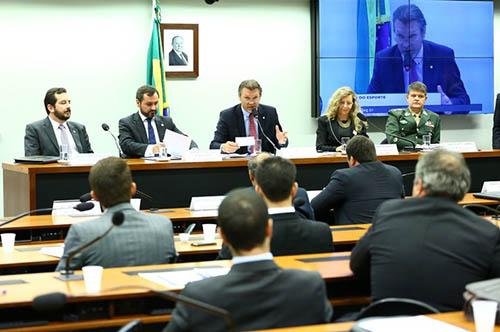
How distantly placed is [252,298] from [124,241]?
4.90ft

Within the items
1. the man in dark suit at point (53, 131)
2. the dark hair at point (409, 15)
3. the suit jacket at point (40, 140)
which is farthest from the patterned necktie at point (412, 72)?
the suit jacket at point (40, 140)

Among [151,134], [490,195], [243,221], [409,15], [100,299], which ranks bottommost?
[100,299]

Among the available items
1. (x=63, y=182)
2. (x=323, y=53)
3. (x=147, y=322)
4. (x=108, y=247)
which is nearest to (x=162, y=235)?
(x=108, y=247)

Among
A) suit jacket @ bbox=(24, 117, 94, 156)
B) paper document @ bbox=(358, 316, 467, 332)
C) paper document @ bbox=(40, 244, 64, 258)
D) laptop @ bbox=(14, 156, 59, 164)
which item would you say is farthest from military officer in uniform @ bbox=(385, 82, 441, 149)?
paper document @ bbox=(358, 316, 467, 332)

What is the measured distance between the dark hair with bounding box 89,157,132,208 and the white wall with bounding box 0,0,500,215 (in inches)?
211

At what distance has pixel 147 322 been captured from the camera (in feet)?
11.9

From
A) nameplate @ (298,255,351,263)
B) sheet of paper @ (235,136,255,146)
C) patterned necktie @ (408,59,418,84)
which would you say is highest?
patterned necktie @ (408,59,418,84)

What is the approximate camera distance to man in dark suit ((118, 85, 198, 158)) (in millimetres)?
8133

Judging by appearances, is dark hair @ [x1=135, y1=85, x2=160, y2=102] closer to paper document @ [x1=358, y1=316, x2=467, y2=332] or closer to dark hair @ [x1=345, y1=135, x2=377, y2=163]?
dark hair @ [x1=345, y1=135, x2=377, y2=163]

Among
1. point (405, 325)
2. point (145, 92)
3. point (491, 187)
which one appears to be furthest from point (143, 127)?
point (405, 325)

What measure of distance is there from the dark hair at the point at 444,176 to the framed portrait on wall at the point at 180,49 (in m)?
6.48

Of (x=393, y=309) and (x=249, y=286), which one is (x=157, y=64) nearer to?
(x=393, y=309)

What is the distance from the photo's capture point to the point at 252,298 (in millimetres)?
2715

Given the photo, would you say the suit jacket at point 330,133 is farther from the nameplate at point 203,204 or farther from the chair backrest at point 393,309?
the chair backrest at point 393,309
